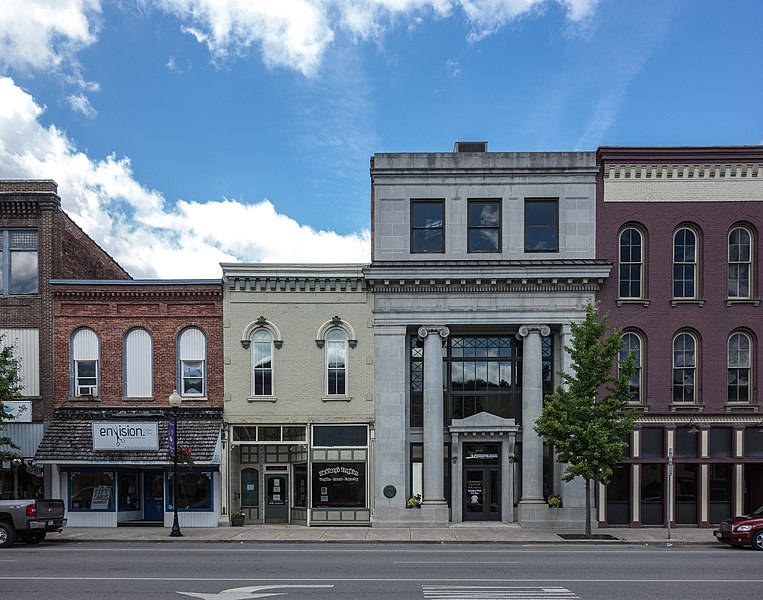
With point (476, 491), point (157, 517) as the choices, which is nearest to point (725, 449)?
point (476, 491)

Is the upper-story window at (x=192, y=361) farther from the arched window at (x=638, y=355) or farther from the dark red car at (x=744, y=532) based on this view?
the dark red car at (x=744, y=532)

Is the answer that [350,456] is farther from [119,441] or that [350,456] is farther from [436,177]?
[436,177]

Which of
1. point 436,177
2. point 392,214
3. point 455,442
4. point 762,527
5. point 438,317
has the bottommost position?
point 762,527

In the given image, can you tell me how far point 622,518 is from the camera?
2228 centimetres

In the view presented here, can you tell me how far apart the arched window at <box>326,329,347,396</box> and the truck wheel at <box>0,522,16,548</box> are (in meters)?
11.0

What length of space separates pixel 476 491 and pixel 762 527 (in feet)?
30.5

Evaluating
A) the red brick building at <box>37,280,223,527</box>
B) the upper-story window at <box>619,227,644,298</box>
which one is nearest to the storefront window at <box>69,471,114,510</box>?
the red brick building at <box>37,280,223,527</box>

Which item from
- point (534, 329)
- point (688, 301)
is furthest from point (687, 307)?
point (534, 329)

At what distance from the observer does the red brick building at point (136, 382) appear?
22.1 m

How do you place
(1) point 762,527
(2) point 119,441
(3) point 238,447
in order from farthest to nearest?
(3) point 238,447 → (2) point 119,441 → (1) point 762,527

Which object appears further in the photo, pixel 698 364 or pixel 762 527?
pixel 698 364

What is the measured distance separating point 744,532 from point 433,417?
10.4 m

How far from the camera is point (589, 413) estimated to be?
19906 millimetres

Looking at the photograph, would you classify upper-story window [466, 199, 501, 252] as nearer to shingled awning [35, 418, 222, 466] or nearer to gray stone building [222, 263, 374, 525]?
gray stone building [222, 263, 374, 525]
